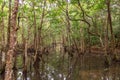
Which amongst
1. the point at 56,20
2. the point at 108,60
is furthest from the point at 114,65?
the point at 56,20

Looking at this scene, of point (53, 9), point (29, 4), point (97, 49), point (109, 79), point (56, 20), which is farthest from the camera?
point (97, 49)

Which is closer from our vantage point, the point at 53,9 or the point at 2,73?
the point at 2,73

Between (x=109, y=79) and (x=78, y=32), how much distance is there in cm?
2717

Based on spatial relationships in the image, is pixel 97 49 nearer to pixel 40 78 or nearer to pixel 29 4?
pixel 29 4

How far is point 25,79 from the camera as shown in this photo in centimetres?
1555

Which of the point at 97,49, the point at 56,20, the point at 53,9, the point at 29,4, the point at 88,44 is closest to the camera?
the point at 29,4

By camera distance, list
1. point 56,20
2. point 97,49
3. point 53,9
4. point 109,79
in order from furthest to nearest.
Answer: point 97,49, point 56,20, point 53,9, point 109,79

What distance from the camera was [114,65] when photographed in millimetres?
20547

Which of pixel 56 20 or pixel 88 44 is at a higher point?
pixel 56 20

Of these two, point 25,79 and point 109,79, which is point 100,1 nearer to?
point 109,79

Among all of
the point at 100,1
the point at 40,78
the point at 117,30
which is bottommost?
the point at 40,78

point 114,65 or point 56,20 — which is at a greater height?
point 56,20

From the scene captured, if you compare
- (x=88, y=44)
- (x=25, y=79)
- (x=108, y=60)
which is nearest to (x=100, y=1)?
(x=108, y=60)

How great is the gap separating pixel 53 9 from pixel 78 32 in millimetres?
16365
